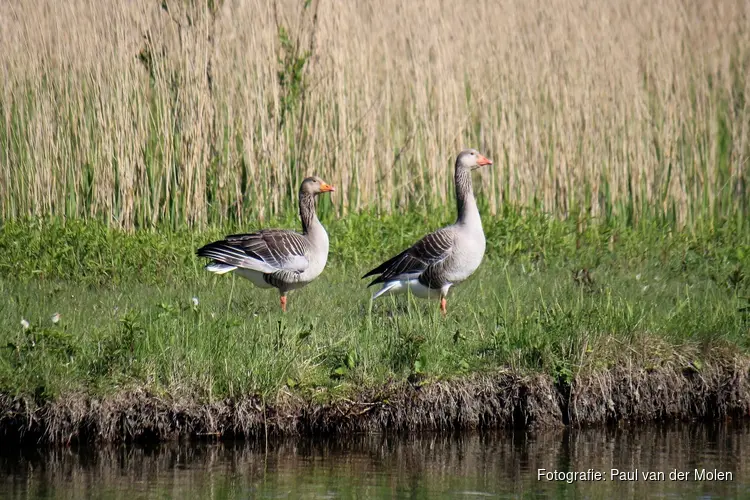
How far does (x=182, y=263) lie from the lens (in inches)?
372

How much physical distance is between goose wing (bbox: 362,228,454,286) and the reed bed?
3056 millimetres

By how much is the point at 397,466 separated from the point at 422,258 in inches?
102

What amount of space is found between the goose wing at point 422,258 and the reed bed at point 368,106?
3056 millimetres

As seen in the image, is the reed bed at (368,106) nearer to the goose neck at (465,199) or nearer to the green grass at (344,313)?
the green grass at (344,313)

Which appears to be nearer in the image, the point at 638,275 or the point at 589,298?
the point at 589,298

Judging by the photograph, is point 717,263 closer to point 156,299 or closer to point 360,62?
point 360,62

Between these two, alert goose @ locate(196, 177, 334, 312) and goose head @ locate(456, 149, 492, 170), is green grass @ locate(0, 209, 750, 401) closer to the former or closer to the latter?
alert goose @ locate(196, 177, 334, 312)

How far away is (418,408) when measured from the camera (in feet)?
21.5

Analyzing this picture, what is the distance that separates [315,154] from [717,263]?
15.5 ft

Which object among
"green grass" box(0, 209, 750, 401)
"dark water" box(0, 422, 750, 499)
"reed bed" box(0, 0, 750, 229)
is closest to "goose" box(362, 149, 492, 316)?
"green grass" box(0, 209, 750, 401)

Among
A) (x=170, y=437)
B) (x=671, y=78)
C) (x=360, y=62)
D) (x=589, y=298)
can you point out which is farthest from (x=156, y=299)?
(x=671, y=78)

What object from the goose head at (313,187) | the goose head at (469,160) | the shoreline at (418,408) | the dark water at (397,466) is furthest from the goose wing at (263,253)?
the dark water at (397,466)

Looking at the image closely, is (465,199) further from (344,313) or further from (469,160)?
(344,313)

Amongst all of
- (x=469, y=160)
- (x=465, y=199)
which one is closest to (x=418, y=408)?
(x=465, y=199)
